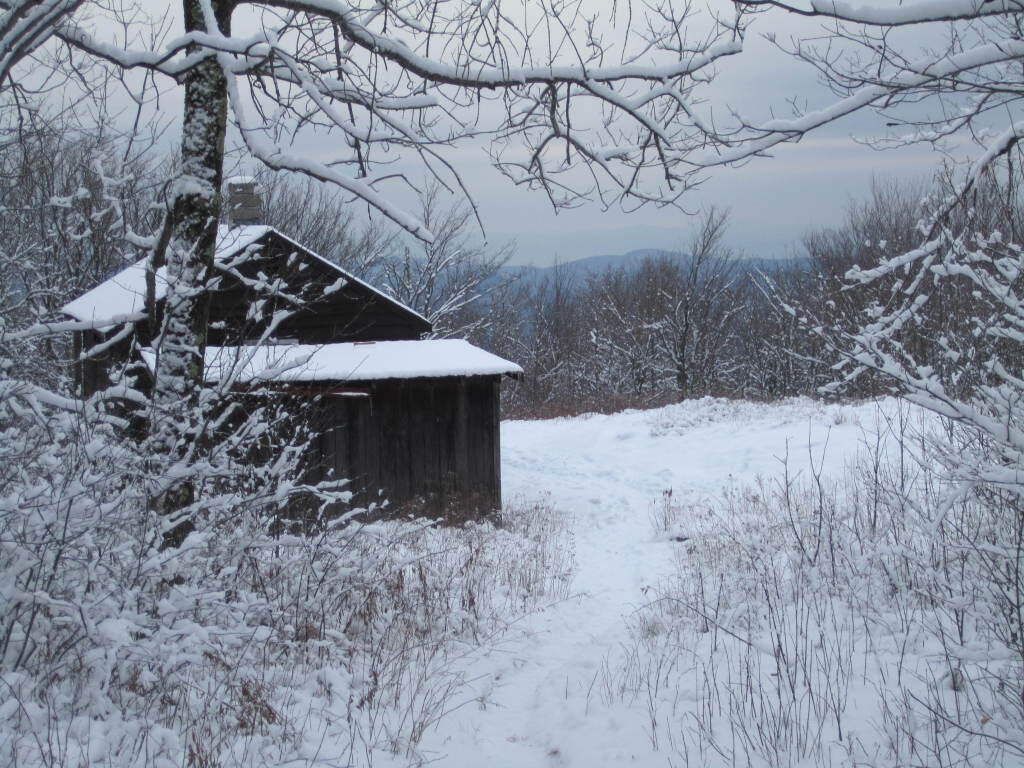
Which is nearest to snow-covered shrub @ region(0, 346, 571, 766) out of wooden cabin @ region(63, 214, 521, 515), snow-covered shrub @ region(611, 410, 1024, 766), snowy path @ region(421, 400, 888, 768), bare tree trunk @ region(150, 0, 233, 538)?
snowy path @ region(421, 400, 888, 768)

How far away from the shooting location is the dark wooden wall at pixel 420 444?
1261 cm

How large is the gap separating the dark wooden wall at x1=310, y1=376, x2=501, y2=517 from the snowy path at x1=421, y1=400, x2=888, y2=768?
1.87m

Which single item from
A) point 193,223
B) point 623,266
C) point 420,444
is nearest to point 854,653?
point 193,223

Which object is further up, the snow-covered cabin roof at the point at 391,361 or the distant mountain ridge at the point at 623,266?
the distant mountain ridge at the point at 623,266

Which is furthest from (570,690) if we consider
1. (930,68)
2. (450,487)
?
(450,487)

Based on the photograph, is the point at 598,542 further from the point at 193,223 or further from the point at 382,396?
the point at 193,223

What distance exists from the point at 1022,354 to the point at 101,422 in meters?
6.23

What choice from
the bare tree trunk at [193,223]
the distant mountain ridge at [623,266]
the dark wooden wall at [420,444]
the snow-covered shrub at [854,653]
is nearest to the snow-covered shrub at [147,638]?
the bare tree trunk at [193,223]

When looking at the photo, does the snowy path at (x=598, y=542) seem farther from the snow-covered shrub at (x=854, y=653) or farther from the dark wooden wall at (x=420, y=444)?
the dark wooden wall at (x=420, y=444)

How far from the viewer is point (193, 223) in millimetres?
4820

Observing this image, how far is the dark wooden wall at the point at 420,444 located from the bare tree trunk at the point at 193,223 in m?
7.49

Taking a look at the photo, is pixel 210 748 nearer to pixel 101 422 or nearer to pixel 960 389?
pixel 101 422

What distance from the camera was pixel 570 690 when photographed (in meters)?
4.64

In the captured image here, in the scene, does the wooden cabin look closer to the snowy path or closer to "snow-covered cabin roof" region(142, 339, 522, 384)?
"snow-covered cabin roof" region(142, 339, 522, 384)
